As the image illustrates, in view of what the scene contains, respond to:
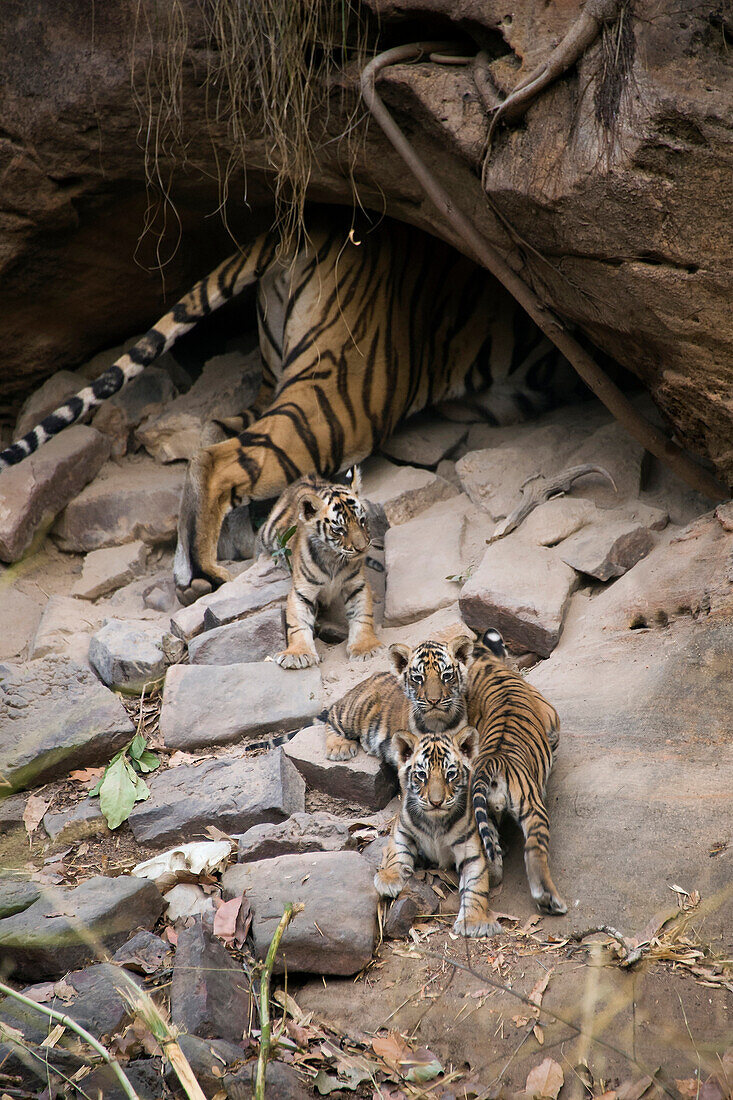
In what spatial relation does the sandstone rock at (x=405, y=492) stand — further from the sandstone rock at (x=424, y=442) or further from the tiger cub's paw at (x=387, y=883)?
the tiger cub's paw at (x=387, y=883)

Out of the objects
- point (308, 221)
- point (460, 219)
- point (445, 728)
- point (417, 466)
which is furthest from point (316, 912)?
point (308, 221)

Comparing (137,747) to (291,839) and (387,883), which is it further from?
(387,883)

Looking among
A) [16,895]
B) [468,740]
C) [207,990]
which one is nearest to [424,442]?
[468,740]

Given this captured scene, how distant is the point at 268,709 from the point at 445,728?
0.91m

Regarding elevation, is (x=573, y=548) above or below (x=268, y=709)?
above

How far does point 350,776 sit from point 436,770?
0.66 meters

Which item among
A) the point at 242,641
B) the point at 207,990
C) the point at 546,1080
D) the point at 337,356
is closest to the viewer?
the point at 546,1080

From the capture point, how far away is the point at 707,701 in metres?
3.59

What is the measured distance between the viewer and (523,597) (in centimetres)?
440

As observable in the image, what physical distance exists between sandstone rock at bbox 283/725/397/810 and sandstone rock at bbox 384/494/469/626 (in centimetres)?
111

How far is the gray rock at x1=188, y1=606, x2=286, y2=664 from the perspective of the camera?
15.7 feet

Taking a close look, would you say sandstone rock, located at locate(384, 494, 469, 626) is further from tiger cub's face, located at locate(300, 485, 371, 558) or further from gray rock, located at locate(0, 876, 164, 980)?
gray rock, located at locate(0, 876, 164, 980)

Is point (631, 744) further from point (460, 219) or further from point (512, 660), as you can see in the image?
point (460, 219)

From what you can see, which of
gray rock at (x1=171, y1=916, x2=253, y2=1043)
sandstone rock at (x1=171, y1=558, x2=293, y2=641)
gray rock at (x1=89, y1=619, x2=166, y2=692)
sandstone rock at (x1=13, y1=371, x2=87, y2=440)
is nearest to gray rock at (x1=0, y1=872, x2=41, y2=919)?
gray rock at (x1=171, y1=916, x2=253, y2=1043)
